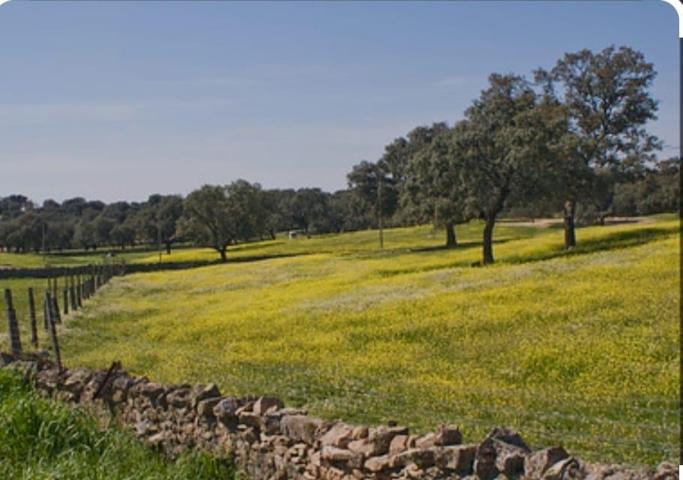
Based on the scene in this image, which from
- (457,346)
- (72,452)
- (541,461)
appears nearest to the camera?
(541,461)

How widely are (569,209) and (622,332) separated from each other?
110ft

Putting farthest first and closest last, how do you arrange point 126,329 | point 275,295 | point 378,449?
point 275,295 < point 126,329 < point 378,449

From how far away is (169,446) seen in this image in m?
11.1

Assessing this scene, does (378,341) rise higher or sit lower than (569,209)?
lower

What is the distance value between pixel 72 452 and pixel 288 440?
2.83 meters

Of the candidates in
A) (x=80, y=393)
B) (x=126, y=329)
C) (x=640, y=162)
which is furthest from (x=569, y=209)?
(x=80, y=393)

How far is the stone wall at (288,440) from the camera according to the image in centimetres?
694

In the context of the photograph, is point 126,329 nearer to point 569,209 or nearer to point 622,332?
point 622,332

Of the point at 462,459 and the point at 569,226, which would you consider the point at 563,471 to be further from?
the point at 569,226

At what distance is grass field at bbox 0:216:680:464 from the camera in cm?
1291

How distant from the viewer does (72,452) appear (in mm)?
10141

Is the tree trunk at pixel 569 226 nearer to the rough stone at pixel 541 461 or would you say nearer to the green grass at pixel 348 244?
the green grass at pixel 348 244

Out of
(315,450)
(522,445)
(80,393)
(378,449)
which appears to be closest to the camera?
(522,445)

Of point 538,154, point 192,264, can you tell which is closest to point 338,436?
point 538,154
